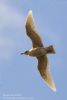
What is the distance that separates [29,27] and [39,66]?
4.92 feet

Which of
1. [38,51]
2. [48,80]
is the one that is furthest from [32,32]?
[48,80]

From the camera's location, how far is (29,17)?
9.63 metres

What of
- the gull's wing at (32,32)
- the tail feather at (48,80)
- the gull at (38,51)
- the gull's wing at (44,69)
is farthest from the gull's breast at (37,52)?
the tail feather at (48,80)

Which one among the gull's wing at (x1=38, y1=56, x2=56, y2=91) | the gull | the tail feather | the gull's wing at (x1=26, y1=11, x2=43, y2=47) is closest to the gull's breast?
the gull

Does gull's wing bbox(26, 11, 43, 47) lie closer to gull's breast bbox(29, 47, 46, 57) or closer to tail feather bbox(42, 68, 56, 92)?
gull's breast bbox(29, 47, 46, 57)

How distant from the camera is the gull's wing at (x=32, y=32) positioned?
9.59 meters

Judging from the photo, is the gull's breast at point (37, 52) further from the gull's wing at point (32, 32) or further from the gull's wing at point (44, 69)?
the gull's wing at point (44, 69)

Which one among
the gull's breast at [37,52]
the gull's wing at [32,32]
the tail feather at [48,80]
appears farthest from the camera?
the gull's wing at [32,32]

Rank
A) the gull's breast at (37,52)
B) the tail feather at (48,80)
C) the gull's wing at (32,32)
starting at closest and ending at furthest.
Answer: the gull's breast at (37,52)
the tail feather at (48,80)
the gull's wing at (32,32)

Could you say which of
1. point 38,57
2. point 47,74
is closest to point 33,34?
point 38,57

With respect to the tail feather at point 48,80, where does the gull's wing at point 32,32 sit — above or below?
above

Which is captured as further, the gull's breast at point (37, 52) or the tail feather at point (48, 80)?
the tail feather at point (48, 80)

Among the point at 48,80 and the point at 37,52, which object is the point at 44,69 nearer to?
the point at 48,80

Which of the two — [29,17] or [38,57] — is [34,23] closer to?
[29,17]
